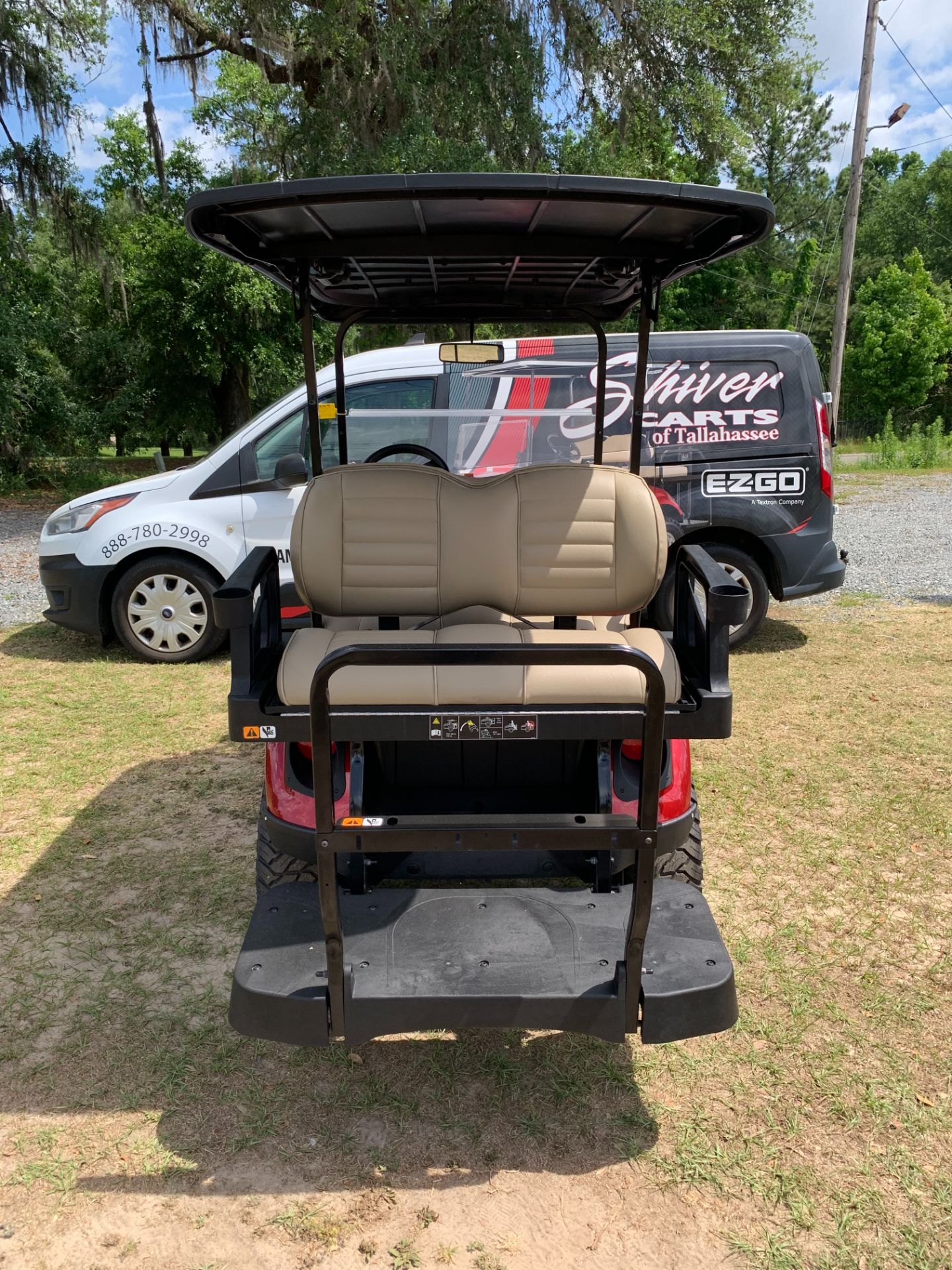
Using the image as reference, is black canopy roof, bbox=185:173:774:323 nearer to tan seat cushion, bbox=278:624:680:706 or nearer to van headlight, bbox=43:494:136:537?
tan seat cushion, bbox=278:624:680:706

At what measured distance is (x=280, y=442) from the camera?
6.51m

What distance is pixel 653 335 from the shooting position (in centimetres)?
628

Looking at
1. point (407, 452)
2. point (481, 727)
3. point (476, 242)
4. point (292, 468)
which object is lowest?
point (481, 727)

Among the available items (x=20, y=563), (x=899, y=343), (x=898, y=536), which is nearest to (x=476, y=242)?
(x=20, y=563)

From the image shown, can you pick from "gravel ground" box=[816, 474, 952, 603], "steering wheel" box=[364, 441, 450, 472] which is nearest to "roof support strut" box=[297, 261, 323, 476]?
"steering wheel" box=[364, 441, 450, 472]

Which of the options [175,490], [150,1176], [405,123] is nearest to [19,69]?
[405,123]

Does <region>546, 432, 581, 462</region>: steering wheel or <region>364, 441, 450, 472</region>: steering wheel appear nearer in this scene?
<region>364, 441, 450, 472</region>: steering wheel

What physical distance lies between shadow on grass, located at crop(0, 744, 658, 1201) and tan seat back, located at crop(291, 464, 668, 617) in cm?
138

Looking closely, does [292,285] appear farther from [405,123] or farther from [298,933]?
[405,123]

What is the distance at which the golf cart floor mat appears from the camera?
232cm

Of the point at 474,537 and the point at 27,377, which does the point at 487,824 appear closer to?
the point at 474,537

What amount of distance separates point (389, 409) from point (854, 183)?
15670 millimetres

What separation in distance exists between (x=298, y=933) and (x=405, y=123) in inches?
433

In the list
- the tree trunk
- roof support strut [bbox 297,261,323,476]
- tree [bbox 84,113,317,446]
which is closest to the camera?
roof support strut [bbox 297,261,323,476]
